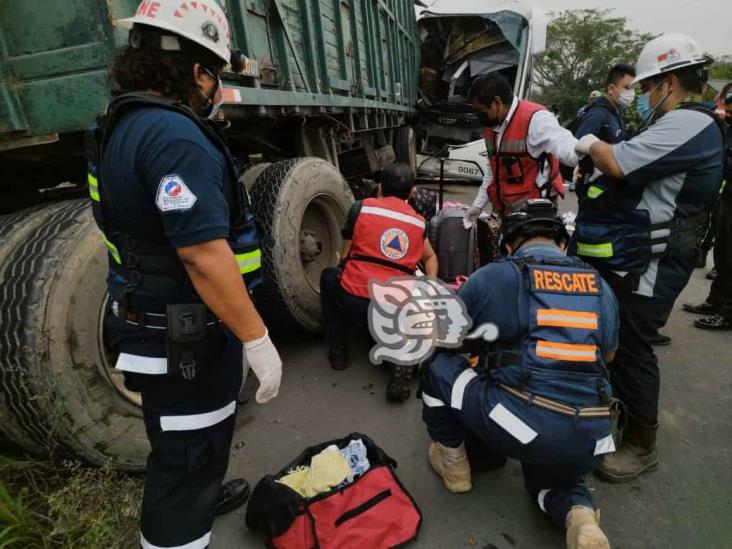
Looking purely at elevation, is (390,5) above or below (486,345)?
above

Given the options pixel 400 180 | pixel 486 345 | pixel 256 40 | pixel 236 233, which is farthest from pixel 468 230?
pixel 236 233

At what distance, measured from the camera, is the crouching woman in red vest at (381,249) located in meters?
2.48

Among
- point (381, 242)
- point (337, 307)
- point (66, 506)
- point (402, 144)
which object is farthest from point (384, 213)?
point (402, 144)

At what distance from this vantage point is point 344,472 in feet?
5.58

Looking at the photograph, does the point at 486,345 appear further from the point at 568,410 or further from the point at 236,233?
the point at 236,233

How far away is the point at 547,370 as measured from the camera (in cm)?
145

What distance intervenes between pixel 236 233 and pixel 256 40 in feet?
5.13

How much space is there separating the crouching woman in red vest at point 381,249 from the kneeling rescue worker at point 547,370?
0.90 meters

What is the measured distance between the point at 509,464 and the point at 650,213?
49.5 inches

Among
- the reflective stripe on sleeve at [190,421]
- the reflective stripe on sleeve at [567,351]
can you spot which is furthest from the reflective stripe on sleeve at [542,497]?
the reflective stripe on sleeve at [190,421]

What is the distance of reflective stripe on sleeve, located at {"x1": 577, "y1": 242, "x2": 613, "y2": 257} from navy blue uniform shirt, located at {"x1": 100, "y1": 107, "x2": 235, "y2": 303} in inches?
63.5

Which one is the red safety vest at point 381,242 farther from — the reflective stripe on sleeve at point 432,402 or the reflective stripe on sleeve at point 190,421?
the reflective stripe on sleeve at point 190,421

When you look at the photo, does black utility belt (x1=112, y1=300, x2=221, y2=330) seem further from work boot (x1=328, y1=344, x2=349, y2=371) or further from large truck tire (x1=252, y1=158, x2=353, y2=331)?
work boot (x1=328, y1=344, x2=349, y2=371)

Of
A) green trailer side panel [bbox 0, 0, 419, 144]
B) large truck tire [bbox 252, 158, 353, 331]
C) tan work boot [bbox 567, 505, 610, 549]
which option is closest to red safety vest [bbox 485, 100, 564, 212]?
large truck tire [bbox 252, 158, 353, 331]
